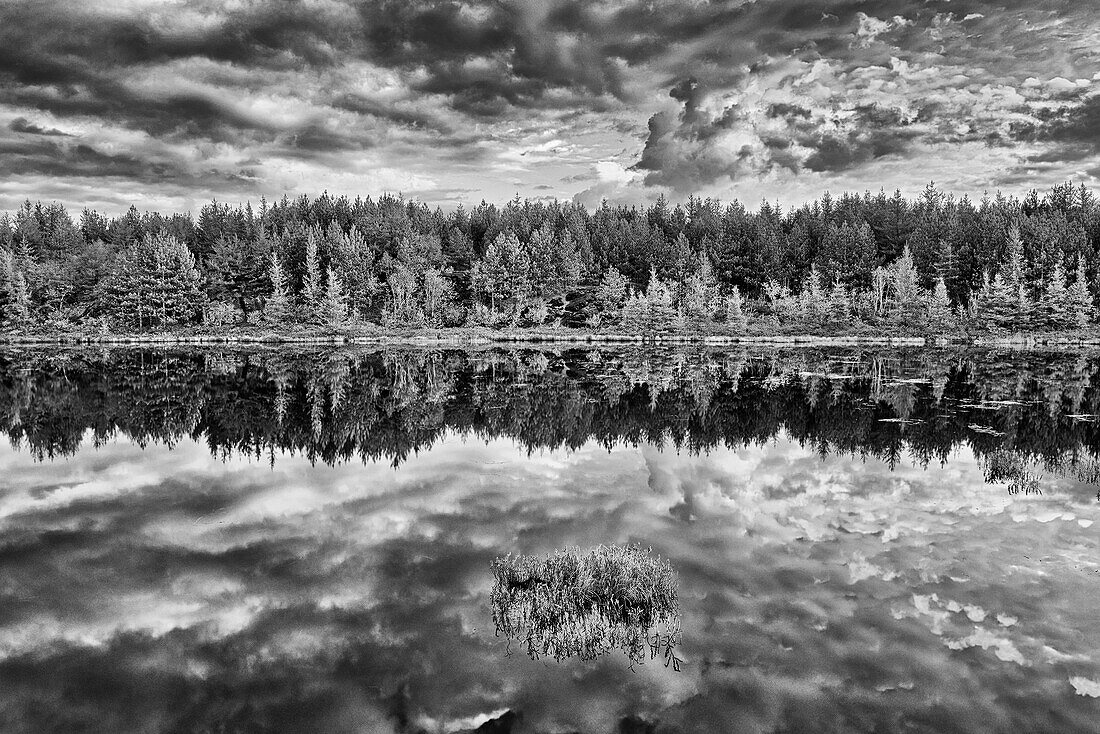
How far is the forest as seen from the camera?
244 feet

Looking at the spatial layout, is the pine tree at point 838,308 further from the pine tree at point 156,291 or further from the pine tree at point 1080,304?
the pine tree at point 156,291

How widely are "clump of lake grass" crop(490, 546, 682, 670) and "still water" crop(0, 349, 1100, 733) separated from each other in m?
0.24

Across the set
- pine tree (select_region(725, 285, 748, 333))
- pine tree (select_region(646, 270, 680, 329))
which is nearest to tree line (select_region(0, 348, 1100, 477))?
pine tree (select_region(725, 285, 748, 333))

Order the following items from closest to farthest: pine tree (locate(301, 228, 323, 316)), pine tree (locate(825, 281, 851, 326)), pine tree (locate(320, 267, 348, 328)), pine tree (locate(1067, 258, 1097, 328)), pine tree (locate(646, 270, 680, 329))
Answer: pine tree (locate(1067, 258, 1097, 328)) < pine tree (locate(825, 281, 851, 326)) < pine tree (locate(646, 270, 680, 329)) < pine tree (locate(320, 267, 348, 328)) < pine tree (locate(301, 228, 323, 316))

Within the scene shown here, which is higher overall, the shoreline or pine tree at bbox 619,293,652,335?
pine tree at bbox 619,293,652,335

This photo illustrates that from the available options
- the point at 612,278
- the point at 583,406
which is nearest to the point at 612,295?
the point at 612,278

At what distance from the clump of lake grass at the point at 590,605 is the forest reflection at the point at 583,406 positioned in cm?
967

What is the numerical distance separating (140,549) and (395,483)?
17.8ft

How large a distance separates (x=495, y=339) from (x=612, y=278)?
55.2 feet

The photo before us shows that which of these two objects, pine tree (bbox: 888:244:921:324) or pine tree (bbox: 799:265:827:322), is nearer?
pine tree (bbox: 888:244:921:324)

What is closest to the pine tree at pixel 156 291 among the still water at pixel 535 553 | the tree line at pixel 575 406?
the tree line at pixel 575 406

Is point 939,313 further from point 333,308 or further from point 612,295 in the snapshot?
point 333,308

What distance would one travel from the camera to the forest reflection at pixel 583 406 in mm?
20172

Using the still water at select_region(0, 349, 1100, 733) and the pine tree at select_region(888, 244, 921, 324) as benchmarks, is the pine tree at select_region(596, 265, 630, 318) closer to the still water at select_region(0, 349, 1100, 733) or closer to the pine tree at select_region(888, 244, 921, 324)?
the pine tree at select_region(888, 244, 921, 324)
